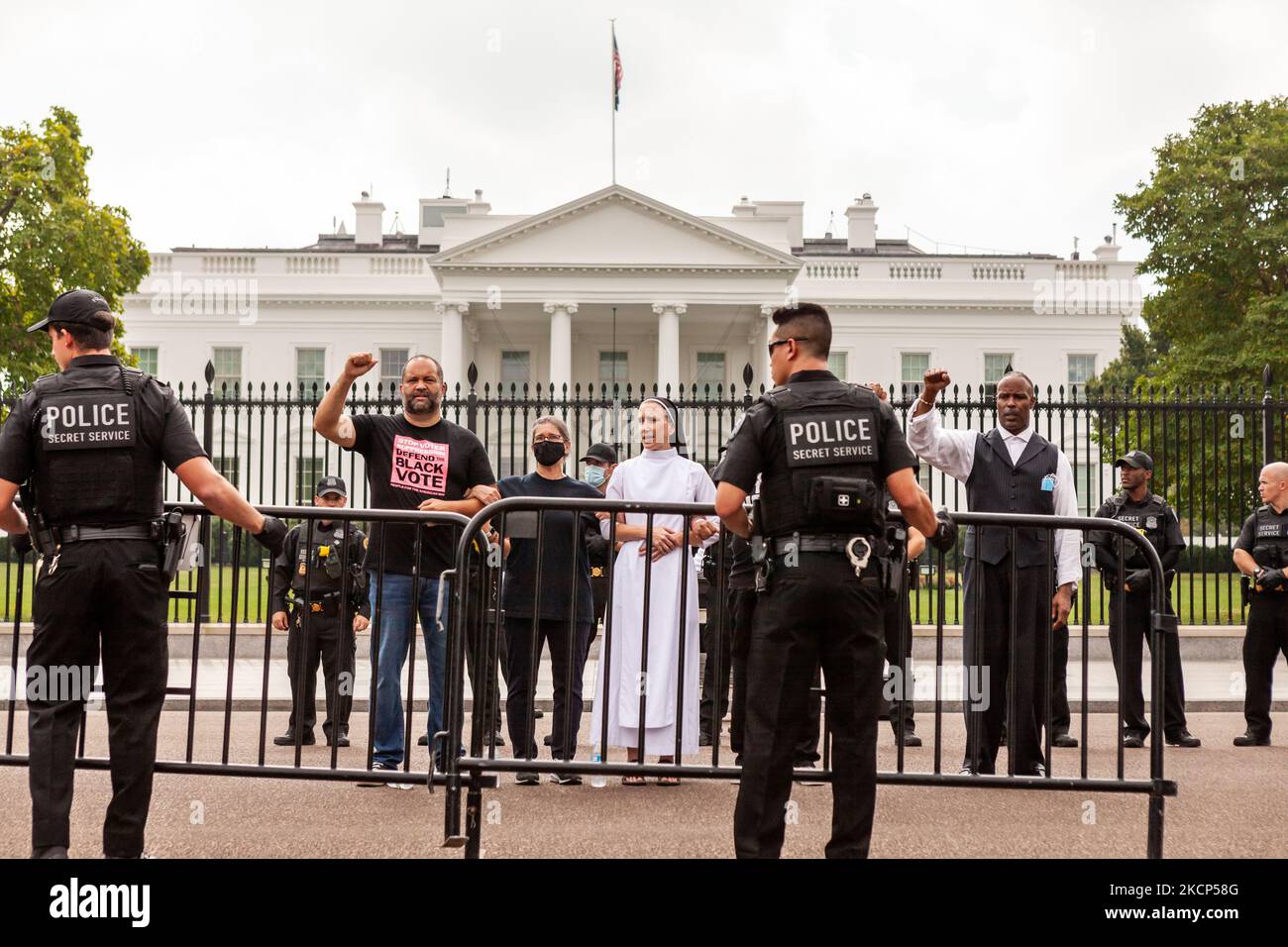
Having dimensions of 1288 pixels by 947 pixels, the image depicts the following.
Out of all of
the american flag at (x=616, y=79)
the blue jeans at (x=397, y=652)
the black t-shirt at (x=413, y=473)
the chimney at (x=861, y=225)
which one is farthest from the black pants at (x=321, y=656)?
the chimney at (x=861, y=225)

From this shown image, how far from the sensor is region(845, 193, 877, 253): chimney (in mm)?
62312

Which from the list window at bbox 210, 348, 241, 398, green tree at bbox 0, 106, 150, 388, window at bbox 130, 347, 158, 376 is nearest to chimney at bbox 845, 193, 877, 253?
window at bbox 210, 348, 241, 398

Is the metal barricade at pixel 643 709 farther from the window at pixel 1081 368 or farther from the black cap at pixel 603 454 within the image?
→ the window at pixel 1081 368

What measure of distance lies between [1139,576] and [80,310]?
6.69 m

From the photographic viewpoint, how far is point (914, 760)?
751cm

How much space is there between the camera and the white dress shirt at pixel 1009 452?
7090 mm

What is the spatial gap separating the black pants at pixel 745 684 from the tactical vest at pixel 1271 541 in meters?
4.19

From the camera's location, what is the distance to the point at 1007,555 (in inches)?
267

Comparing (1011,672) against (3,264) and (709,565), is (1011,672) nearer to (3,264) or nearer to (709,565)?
(709,565)

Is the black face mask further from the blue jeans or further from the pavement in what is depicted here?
the pavement

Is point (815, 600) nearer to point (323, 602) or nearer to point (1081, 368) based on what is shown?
point (323, 602)

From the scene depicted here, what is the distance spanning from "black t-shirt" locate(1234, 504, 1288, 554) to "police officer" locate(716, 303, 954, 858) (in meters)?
5.55

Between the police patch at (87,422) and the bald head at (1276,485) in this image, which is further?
the bald head at (1276,485)

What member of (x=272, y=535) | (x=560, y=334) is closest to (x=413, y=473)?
(x=272, y=535)
